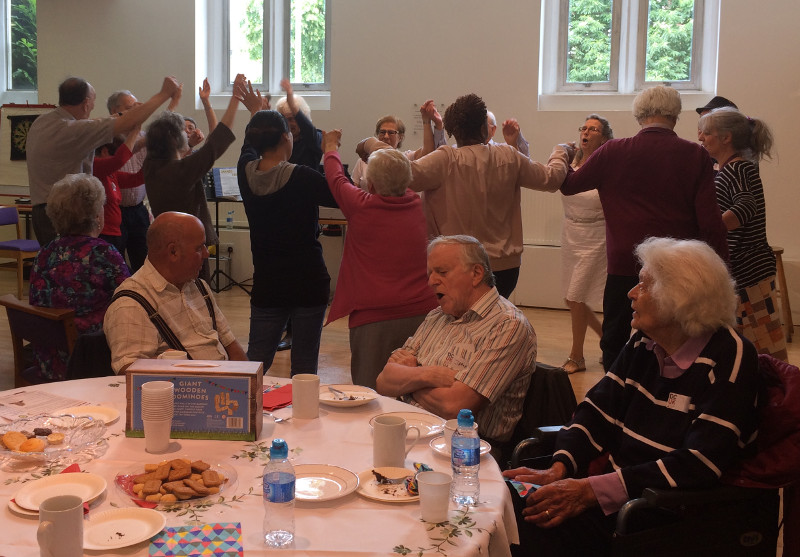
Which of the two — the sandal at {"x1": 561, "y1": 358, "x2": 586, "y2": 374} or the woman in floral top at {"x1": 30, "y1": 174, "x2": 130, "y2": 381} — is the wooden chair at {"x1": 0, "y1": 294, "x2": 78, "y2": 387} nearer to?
the woman in floral top at {"x1": 30, "y1": 174, "x2": 130, "y2": 381}

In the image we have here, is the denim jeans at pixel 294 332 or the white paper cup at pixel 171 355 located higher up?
the white paper cup at pixel 171 355

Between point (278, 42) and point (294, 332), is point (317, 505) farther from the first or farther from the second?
point (278, 42)

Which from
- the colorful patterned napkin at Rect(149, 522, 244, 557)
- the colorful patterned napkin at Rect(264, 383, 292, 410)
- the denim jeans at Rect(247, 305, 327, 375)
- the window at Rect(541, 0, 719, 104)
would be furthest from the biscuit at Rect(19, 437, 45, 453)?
the window at Rect(541, 0, 719, 104)

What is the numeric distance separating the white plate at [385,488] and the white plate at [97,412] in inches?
28.0

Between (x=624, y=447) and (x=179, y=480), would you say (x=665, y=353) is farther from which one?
(x=179, y=480)

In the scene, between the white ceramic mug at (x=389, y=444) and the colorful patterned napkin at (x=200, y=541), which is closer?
the colorful patterned napkin at (x=200, y=541)

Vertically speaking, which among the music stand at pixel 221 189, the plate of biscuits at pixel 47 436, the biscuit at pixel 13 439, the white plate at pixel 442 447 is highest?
the music stand at pixel 221 189

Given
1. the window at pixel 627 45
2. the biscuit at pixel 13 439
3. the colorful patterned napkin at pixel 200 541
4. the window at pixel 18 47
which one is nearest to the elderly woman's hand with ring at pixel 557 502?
the colorful patterned napkin at pixel 200 541

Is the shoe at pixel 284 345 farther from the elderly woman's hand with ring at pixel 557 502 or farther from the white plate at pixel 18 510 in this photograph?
the white plate at pixel 18 510

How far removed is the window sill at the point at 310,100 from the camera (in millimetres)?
8305

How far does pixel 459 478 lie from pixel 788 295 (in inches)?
228

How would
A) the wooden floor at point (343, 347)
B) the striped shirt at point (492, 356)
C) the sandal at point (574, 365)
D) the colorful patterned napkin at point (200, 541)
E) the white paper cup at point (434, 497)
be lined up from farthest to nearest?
the sandal at point (574, 365)
the wooden floor at point (343, 347)
the striped shirt at point (492, 356)
the white paper cup at point (434, 497)
the colorful patterned napkin at point (200, 541)

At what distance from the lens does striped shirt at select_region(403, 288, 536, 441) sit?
94.5 inches

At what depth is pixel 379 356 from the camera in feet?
10.5
